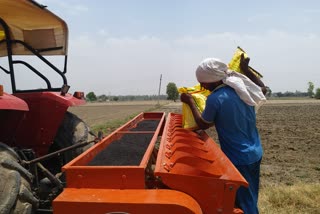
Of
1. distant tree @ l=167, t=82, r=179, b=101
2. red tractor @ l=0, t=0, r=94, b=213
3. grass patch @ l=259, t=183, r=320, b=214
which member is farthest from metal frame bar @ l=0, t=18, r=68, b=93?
distant tree @ l=167, t=82, r=179, b=101

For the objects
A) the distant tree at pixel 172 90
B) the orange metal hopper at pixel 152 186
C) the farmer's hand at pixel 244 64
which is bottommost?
the distant tree at pixel 172 90

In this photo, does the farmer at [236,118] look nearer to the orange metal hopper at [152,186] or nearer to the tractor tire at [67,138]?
the orange metal hopper at [152,186]

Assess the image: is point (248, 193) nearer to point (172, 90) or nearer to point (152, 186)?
point (152, 186)

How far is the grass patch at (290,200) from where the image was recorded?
4332 millimetres

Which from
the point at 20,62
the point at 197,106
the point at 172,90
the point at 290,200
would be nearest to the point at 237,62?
the point at 197,106

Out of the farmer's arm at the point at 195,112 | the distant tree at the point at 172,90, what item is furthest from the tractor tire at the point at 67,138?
the distant tree at the point at 172,90

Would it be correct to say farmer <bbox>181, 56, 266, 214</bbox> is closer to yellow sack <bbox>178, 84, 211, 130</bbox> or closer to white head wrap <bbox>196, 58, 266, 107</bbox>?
white head wrap <bbox>196, 58, 266, 107</bbox>

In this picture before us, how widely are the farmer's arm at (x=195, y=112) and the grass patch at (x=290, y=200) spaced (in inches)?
63.6

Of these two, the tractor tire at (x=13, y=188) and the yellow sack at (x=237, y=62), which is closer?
the tractor tire at (x=13, y=188)

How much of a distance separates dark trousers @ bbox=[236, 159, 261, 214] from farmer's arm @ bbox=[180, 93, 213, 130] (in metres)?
0.44

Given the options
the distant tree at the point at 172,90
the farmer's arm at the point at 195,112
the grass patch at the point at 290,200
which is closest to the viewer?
the farmer's arm at the point at 195,112

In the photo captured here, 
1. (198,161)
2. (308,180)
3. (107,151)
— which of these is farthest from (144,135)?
(308,180)

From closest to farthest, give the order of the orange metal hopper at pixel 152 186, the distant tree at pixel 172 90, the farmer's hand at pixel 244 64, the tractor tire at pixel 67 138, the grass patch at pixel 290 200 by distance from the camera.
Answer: the orange metal hopper at pixel 152 186, the farmer's hand at pixel 244 64, the tractor tire at pixel 67 138, the grass patch at pixel 290 200, the distant tree at pixel 172 90

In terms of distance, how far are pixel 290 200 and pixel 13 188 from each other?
3401 mm
